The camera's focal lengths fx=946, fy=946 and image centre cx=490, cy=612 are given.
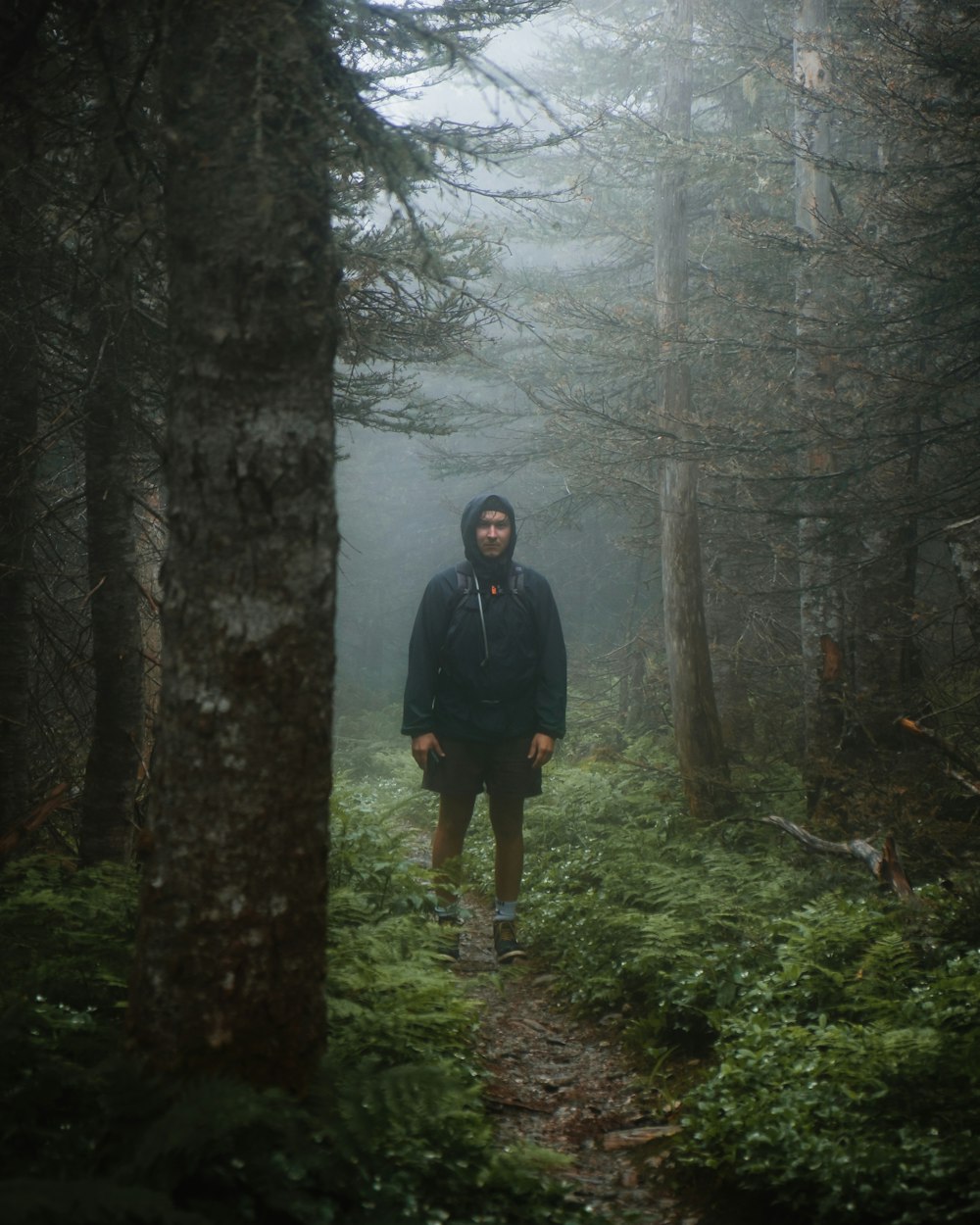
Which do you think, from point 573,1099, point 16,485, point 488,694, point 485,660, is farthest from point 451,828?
point 16,485

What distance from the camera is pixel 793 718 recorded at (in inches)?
458

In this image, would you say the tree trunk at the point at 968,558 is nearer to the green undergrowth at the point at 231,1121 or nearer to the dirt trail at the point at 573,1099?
the dirt trail at the point at 573,1099

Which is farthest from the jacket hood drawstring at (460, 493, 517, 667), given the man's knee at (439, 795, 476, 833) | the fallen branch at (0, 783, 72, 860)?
the fallen branch at (0, 783, 72, 860)

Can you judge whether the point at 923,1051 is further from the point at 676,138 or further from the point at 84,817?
the point at 676,138

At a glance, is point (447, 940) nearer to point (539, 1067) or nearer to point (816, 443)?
point (539, 1067)

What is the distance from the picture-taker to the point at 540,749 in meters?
6.64

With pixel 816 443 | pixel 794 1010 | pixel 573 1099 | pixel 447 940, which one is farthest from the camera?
pixel 816 443

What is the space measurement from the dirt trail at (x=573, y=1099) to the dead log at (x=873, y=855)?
1.94m

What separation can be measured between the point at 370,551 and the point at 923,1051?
26.4 meters

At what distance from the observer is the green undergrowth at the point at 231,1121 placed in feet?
8.36

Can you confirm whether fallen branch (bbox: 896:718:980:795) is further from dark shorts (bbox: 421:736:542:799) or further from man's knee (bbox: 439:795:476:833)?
man's knee (bbox: 439:795:476:833)

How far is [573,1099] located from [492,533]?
3.66 metres

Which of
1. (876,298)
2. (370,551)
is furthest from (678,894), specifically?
(370,551)

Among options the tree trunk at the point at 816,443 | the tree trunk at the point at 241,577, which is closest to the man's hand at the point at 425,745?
the tree trunk at the point at 241,577
